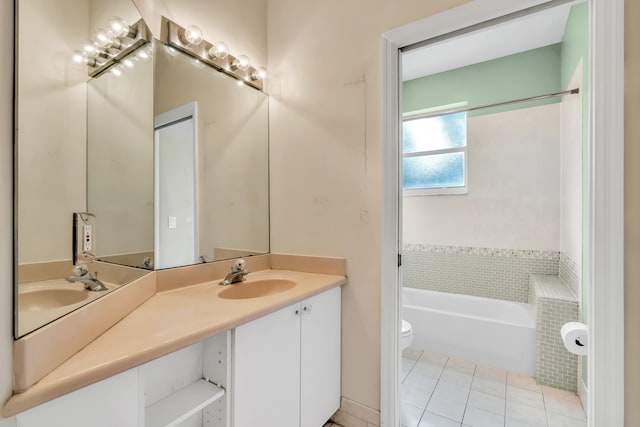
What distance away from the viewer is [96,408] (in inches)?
25.2

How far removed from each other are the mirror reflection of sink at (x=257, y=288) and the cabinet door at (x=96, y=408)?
66 centimetres

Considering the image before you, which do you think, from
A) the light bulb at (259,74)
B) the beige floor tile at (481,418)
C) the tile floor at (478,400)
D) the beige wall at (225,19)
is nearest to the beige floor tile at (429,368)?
the tile floor at (478,400)

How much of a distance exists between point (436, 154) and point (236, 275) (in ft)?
8.17

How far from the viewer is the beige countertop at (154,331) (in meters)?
0.56

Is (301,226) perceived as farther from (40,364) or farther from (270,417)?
(40,364)

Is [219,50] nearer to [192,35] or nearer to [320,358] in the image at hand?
[192,35]

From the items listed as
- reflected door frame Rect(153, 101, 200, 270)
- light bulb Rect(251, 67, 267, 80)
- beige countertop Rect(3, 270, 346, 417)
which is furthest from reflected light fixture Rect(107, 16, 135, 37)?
beige countertop Rect(3, 270, 346, 417)

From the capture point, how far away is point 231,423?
954 millimetres

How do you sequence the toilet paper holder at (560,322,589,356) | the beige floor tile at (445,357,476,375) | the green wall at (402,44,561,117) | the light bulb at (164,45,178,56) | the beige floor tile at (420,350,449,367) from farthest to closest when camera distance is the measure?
the green wall at (402,44,561,117) < the beige floor tile at (420,350,449,367) < the beige floor tile at (445,357,476,375) < the toilet paper holder at (560,322,589,356) < the light bulb at (164,45,178,56)

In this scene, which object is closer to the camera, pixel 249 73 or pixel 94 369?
pixel 94 369

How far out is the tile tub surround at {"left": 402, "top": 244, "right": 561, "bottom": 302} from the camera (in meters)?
2.54

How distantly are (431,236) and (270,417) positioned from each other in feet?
7.97

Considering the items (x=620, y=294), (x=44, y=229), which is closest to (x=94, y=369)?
(x=44, y=229)

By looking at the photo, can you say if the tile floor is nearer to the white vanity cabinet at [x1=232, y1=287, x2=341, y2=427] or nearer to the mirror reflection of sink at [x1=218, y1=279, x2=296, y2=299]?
the white vanity cabinet at [x1=232, y1=287, x2=341, y2=427]
